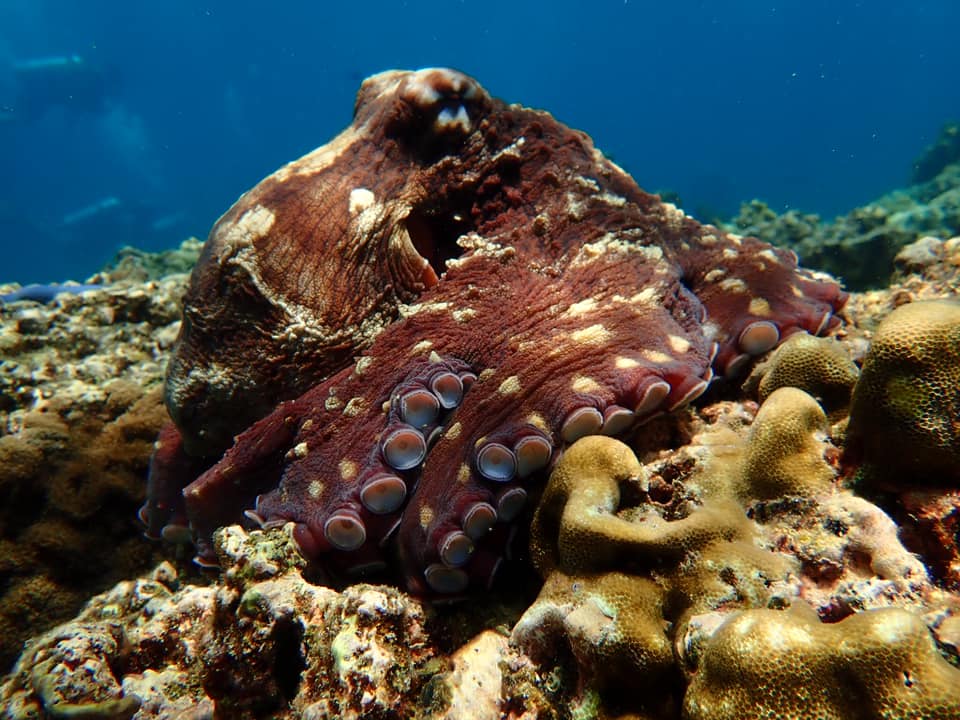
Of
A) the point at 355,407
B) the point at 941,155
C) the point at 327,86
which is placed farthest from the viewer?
the point at 327,86

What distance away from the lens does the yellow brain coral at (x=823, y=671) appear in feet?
4.66

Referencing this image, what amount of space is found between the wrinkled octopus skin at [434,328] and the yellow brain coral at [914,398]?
2.47 ft

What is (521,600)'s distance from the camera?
8.54ft

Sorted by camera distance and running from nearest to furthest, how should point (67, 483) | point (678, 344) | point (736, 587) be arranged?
point (736, 587) < point (678, 344) < point (67, 483)

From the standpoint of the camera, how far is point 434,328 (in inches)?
128

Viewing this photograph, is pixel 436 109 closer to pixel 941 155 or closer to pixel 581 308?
pixel 581 308

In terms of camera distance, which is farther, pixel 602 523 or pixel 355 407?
pixel 355 407

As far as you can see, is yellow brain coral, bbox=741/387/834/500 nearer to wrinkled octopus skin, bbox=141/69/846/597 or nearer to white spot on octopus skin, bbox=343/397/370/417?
wrinkled octopus skin, bbox=141/69/846/597

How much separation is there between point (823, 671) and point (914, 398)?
A: 113 centimetres

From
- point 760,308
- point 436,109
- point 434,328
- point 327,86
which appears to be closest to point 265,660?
point 434,328

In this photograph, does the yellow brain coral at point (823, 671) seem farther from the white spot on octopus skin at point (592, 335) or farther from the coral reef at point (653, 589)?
the white spot on octopus skin at point (592, 335)

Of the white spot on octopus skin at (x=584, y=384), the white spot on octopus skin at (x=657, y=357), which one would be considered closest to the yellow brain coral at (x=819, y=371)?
the white spot on octopus skin at (x=657, y=357)

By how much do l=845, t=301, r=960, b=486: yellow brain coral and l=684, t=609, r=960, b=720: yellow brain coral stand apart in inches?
30.8

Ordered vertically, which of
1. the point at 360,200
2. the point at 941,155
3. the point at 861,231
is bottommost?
the point at 360,200
